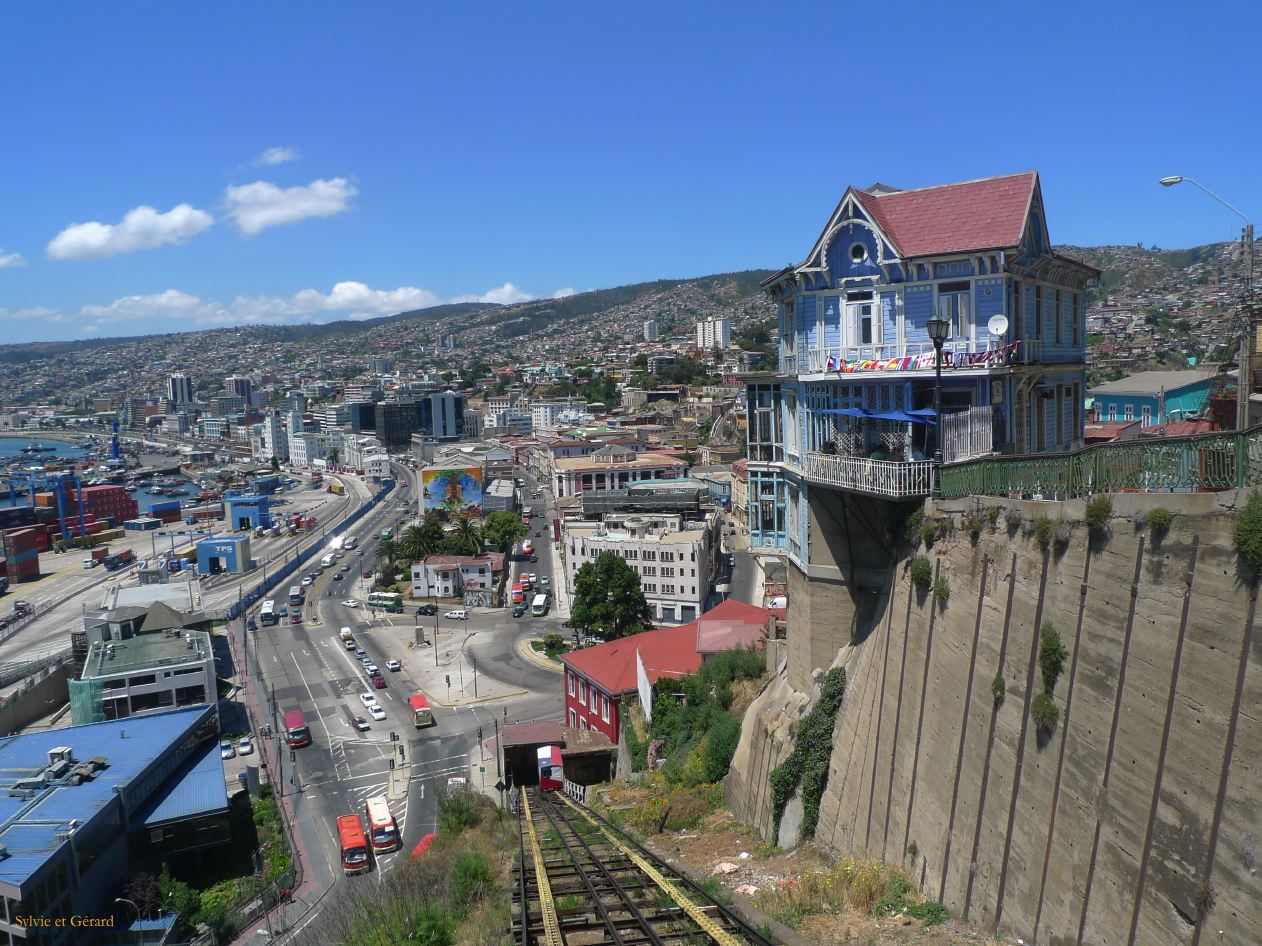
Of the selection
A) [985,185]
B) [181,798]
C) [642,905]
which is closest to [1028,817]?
[642,905]

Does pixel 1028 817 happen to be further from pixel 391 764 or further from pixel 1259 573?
pixel 391 764

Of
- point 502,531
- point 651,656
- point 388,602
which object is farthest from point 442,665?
point 502,531

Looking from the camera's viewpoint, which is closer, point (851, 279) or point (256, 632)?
point (851, 279)

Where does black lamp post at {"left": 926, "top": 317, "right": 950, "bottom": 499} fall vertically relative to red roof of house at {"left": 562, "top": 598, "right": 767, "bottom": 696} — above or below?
above

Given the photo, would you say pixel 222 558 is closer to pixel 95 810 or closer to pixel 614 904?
pixel 95 810

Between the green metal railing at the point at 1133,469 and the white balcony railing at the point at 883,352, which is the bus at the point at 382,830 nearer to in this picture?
the white balcony railing at the point at 883,352

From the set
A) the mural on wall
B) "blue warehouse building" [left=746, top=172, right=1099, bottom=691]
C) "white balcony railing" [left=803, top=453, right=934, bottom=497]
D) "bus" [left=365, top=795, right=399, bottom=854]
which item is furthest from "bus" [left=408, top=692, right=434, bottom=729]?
the mural on wall

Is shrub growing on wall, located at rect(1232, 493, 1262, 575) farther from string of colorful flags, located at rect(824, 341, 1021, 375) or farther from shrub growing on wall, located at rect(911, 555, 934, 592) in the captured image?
string of colorful flags, located at rect(824, 341, 1021, 375)
